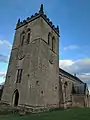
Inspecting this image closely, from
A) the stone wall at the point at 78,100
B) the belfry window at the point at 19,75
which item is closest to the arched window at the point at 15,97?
the belfry window at the point at 19,75

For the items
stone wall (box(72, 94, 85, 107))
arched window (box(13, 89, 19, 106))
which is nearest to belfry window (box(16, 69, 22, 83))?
arched window (box(13, 89, 19, 106))

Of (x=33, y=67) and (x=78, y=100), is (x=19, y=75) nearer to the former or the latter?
(x=33, y=67)

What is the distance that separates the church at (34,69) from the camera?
1877cm

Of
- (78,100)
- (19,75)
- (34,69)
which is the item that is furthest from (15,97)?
(78,100)

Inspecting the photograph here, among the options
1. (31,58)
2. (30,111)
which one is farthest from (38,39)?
(30,111)

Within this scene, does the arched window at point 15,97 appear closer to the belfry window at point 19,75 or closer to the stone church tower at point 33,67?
the stone church tower at point 33,67

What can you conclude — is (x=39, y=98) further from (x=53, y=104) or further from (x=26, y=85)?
(x=53, y=104)

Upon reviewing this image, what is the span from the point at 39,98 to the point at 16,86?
446 centimetres

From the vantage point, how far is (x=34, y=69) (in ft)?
64.3

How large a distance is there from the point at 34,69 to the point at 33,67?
42cm

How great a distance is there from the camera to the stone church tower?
741 inches

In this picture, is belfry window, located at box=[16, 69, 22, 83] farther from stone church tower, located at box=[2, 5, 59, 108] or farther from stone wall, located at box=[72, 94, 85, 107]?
stone wall, located at box=[72, 94, 85, 107]

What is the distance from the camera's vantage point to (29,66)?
66.1ft

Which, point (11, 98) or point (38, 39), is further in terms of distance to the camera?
point (38, 39)
